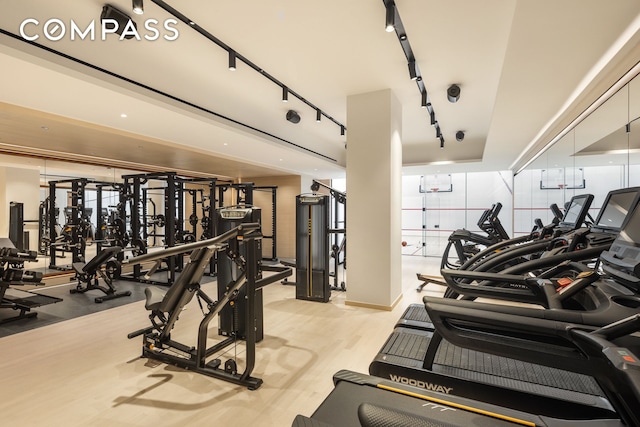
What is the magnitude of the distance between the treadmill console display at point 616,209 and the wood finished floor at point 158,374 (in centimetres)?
212

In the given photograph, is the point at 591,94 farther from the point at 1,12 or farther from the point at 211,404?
the point at 1,12

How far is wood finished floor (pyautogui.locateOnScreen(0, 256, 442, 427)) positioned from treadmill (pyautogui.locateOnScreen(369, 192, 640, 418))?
34.1 inches

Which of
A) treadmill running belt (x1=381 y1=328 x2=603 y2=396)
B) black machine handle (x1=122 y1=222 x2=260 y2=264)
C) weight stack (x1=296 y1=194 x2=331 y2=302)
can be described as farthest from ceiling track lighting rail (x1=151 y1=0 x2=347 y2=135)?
treadmill running belt (x1=381 y1=328 x2=603 y2=396)

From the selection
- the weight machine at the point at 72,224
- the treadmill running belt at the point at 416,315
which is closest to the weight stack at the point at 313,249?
the treadmill running belt at the point at 416,315

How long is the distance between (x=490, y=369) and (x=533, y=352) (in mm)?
741

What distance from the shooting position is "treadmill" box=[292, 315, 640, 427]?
3.05ft

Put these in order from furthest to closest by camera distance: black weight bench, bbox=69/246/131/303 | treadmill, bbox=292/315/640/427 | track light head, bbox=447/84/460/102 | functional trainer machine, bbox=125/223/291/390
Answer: black weight bench, bbox=69/246/131/303, track light head, bbox=447/84/460/102, functional trainer machine, bbox=125/223/291/390, treadmill, bbox=292/315/640/427

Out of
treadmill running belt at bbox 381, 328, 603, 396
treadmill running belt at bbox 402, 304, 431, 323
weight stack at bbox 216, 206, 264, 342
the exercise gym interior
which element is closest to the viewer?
the exercise gym interior

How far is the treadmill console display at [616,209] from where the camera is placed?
5.88ft

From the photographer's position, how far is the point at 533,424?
121cm

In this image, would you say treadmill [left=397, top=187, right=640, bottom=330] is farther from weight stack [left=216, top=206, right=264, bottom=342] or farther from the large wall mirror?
weight stack [left=216, top=206, right=264, bottom=342]

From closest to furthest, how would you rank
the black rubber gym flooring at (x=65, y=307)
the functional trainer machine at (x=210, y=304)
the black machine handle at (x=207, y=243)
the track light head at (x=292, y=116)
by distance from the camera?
the black machine handle at (x=207, y=243) < the functional trainer machine at (x=210, y=304) < the black rubber gym flooring at (x=65, y=307) < the track light head at (x=292, y=116)

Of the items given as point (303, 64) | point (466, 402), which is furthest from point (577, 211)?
point (303, 64)

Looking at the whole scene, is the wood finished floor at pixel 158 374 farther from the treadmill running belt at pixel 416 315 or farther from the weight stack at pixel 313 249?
the weight stack at pixel 313 249
